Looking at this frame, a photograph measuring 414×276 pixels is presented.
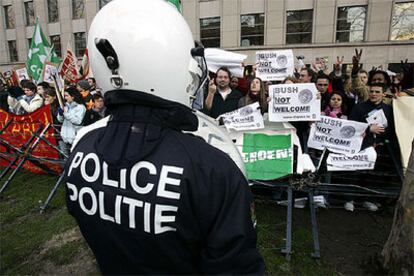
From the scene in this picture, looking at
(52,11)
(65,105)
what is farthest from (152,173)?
(52,11)

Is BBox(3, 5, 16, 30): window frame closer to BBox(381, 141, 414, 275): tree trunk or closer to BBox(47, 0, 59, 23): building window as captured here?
BBox(47, 0, 59, 23): building window

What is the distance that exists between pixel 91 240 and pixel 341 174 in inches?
157

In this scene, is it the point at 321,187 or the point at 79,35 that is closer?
the point at 321,187

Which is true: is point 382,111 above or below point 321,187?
above

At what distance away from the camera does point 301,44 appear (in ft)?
72.3

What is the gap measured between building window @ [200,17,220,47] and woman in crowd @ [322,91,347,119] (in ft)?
66.9

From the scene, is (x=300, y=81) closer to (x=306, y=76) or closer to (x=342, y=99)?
(x=306, y=76)

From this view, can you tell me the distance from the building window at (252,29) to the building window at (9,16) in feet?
79.1

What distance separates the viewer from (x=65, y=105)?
A: 240 inches

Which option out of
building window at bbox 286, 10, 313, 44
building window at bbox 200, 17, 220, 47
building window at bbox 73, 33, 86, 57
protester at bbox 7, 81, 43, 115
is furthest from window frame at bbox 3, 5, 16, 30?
protester at bbox 7, 81, 43, 115

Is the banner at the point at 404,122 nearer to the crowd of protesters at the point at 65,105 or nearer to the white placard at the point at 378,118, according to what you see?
the white placard at the point at 378,118

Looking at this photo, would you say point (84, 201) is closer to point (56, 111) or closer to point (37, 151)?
point (37, 151)

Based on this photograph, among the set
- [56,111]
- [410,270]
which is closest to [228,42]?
[56,111]

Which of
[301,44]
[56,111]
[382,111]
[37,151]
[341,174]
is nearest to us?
[382,111]
